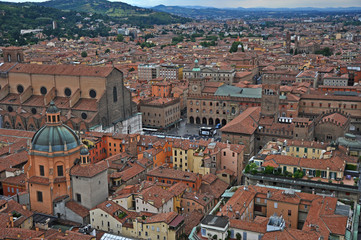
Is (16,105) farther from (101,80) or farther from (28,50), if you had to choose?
(28,50)

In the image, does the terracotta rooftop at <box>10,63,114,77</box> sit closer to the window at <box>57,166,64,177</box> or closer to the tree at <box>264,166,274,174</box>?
the window at <box>57,166,64,177</box>

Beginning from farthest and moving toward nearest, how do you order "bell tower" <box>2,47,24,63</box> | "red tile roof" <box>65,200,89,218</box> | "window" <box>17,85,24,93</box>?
"bell tower" <box>2,47,24,63</box>, "window" <box>17,85,24,93</box>, "red tile roof" <box>65,200,89,218</box>

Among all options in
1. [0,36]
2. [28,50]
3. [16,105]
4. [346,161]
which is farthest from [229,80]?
[0,36]

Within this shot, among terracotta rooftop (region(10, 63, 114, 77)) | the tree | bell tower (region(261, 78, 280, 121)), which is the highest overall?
terracotta rooftop (region(10, 63, 114, 77))

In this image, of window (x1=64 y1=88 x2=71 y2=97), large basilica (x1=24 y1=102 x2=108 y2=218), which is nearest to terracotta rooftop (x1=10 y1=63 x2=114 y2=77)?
window (x1=64 y1=88 x2=71 y2=97)

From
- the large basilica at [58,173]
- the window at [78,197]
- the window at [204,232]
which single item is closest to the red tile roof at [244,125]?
the large basilica at [58,173]

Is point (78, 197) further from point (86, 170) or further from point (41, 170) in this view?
point (41, 170)

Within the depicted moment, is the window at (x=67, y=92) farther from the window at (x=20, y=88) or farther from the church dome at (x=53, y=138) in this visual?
the church dome at (x=53, y=138)

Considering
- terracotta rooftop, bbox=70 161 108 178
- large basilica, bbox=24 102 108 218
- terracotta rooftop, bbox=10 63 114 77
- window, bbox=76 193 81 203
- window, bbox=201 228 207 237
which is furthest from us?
terracotta rooftop, bbox=10 63 114 77
